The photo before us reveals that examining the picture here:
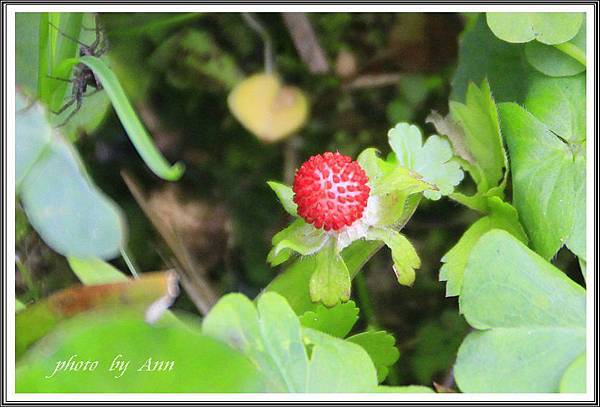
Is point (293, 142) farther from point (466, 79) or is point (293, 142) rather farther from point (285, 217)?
point (466, 79)

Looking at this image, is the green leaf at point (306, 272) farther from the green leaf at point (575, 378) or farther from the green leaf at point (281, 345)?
the green leaf at point (575, 378)

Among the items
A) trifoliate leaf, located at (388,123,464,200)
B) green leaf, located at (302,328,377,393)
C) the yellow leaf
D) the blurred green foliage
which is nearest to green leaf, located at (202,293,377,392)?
green leaf, located at (302,328,377,393)

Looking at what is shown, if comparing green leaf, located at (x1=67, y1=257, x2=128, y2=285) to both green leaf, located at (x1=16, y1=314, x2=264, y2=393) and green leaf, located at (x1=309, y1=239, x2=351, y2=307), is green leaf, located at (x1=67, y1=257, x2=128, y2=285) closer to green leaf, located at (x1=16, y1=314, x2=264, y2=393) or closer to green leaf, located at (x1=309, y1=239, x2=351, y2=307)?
green leaf, located at (x1=16, y1=314, x2=264, y2=393)

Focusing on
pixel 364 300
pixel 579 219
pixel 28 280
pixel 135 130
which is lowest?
pixel 364 300

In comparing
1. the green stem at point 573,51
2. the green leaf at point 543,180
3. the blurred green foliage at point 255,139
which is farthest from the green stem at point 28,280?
the green stem at point 573,51

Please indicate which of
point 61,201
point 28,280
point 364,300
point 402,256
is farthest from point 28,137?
point 364,300

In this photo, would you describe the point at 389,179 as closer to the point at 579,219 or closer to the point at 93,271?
the point at 579,219

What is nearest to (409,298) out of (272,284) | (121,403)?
(272,284)
